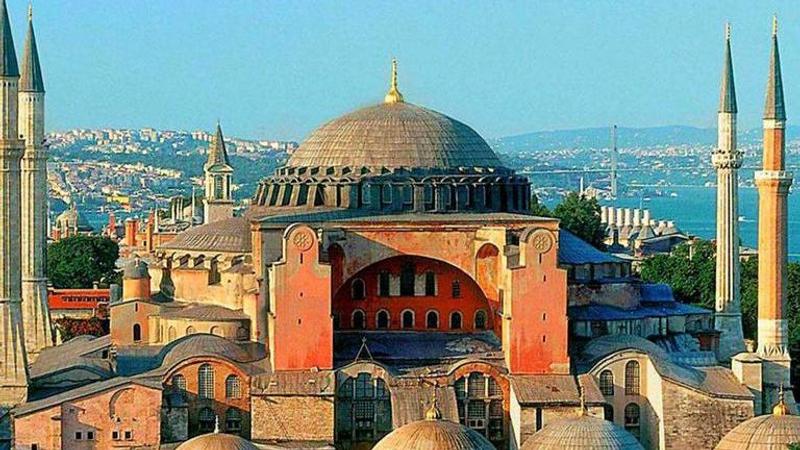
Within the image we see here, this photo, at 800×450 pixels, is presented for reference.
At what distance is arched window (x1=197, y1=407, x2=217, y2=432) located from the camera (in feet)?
122

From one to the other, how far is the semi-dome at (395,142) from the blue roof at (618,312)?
138 inches

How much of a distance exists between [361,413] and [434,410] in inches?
153

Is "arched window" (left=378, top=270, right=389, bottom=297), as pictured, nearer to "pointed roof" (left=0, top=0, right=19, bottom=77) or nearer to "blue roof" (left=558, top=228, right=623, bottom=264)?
"blue roof" (left=558, top=228, right=623, bottom=264)

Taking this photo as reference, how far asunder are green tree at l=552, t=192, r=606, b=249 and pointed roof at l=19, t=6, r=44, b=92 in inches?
904

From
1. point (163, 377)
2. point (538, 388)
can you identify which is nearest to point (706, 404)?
point (538, 388)

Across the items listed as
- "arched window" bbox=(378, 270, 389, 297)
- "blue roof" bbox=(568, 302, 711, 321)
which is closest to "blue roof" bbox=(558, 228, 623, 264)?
"blue roof" bbox=(568, 302, 711, 321)

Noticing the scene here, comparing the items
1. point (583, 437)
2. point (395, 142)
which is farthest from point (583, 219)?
point (583, 437)

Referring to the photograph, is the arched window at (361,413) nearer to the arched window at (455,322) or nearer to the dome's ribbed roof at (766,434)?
the arched window at (455,322)

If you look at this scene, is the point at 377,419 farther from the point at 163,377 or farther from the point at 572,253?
the point at 572,253

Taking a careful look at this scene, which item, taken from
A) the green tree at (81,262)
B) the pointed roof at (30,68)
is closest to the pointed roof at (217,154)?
the green tree at (81,262)

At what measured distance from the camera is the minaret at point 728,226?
1823 inches

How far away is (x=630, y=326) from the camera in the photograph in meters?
40.6

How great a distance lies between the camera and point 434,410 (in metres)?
33.4

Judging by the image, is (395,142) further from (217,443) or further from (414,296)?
(217,443)
